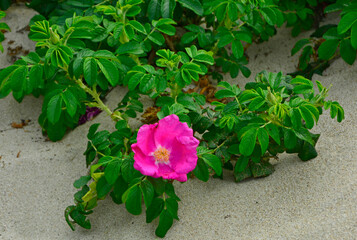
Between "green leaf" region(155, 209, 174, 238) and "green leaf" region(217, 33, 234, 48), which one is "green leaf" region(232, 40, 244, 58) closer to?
"green leaf" region(217, 33, 234, 48)

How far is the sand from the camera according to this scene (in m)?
2.05

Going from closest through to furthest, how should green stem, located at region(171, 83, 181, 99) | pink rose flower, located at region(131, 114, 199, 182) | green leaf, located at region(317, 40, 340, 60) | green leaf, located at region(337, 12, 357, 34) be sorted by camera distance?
pink rose flower, located at region(131, 114, 199, 182)
green stem, located at region(171, 83, 181, 99)
green leaf, located at region(337, 12, 357, 34)
green leaf, located at region(317, 40, 340, 60)

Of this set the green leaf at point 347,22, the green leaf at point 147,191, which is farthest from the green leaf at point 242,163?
the green leaf at point 347,22

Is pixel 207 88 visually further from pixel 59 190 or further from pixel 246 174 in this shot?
pixel 59 190

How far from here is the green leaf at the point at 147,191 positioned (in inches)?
76.1

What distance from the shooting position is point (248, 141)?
197 cm

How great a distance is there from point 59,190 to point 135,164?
0.81m

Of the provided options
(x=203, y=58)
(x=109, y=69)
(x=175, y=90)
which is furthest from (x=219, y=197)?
(x=109, y=69)

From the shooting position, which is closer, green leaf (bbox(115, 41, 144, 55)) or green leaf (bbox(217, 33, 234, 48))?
green leaf (bbox(115, 41, 144, 55))

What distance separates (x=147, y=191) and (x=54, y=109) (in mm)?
602

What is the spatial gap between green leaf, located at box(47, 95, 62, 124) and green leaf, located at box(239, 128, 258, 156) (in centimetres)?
87

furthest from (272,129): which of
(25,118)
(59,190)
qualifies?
(25,118)

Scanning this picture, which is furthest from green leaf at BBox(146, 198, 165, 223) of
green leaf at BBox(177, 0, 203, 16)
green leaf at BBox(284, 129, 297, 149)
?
green leaf at BBox(177, 0, 203, 16)

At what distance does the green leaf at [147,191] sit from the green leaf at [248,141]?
17.1 inches
